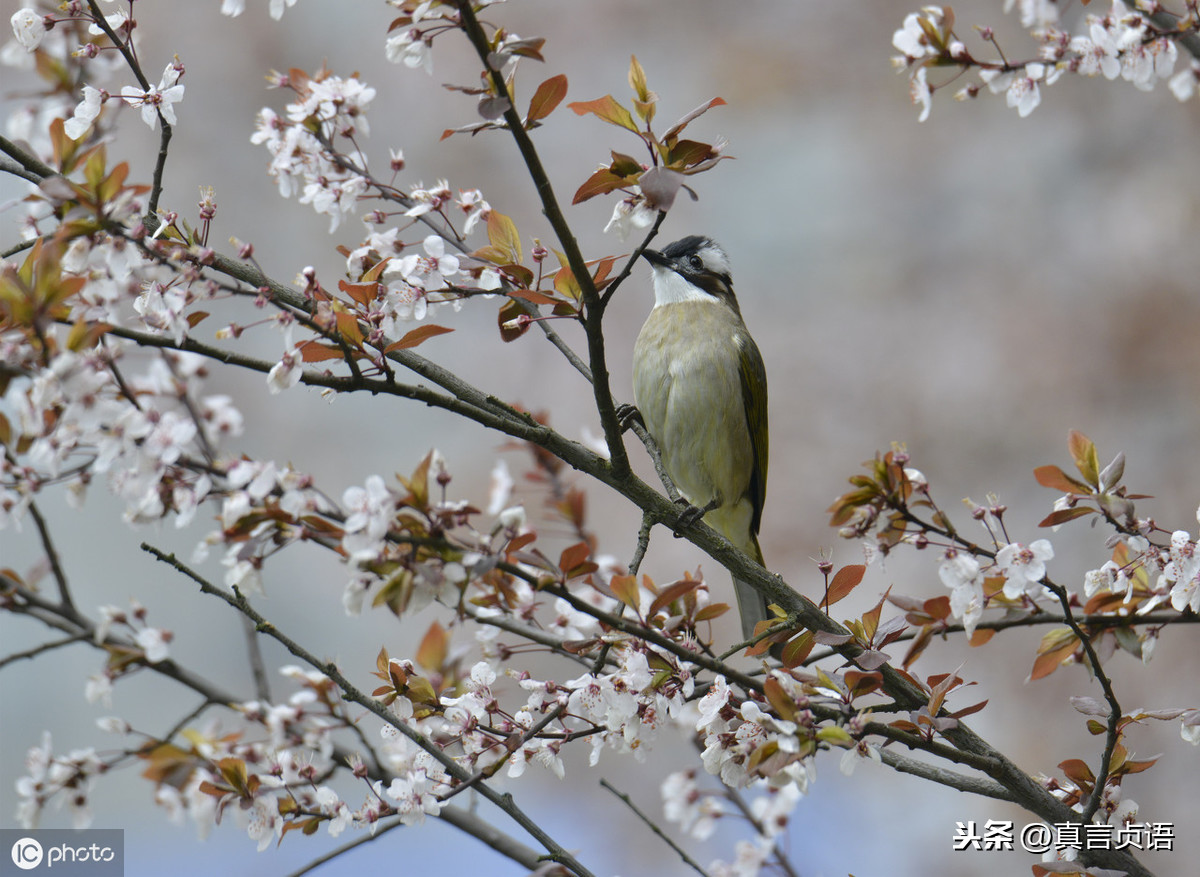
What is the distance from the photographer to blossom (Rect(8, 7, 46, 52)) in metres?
1.76

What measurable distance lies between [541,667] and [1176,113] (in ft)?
13.5

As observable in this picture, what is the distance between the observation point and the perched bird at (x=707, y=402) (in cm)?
339

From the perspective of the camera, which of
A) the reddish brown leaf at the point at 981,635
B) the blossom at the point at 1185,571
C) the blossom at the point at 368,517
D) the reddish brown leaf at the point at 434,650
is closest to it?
the blossom at the point at 368,517

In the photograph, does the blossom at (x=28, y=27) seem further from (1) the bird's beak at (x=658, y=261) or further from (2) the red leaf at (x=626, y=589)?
(1) the bird's beak at (x=658, y=261)

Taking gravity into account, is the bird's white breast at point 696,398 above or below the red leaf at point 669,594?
above

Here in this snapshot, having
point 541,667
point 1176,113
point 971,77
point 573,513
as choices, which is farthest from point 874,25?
point 573,513

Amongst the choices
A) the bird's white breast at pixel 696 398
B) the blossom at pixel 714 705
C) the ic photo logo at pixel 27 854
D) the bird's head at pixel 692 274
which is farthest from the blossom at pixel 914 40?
the ic photo logo at pixel 27 854

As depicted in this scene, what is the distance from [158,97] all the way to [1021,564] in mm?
1601

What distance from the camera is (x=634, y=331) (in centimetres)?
520

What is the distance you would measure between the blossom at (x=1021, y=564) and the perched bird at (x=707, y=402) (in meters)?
1.64

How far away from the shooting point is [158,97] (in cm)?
179

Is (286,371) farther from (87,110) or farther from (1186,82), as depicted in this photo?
(1186,82)

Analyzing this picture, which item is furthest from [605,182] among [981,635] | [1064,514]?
[981,635]

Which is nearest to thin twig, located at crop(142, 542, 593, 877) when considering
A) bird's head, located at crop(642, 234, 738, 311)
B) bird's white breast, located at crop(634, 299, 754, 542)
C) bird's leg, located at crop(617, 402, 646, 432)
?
bird's leg, located at crop(617, 402, 646, 432)
